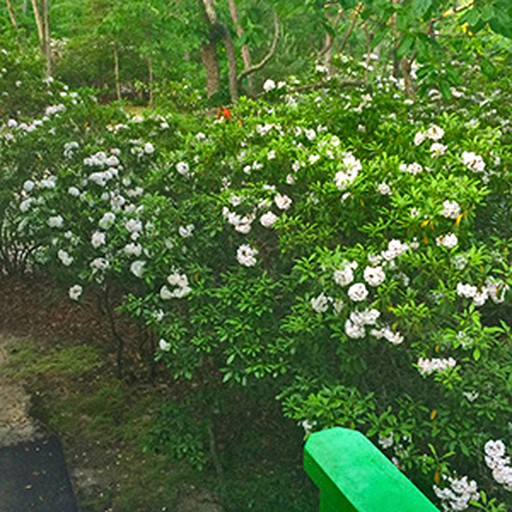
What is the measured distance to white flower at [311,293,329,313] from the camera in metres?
3.58

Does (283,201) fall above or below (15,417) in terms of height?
above

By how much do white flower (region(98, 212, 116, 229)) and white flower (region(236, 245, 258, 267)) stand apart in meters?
1.67

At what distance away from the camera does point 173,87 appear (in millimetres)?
13781

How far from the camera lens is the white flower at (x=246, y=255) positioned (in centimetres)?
416

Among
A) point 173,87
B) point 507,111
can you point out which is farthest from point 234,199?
point 173,87

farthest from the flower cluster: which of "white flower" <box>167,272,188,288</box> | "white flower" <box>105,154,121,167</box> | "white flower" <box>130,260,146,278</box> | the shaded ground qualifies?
"white flower" <box>105,154,121,167</box>

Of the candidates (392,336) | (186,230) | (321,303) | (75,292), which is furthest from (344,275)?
(75,292)

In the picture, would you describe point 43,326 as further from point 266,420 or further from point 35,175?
point 266,420

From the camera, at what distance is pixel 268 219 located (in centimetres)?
404

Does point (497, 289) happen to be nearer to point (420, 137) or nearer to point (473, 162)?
point (473, 162)

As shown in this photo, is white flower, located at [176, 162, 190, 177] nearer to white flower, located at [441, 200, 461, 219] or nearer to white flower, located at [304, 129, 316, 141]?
white flower, located at [304, 129, 316, 141]

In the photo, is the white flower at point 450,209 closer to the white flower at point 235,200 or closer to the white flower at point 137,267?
the white flower at point 235,200

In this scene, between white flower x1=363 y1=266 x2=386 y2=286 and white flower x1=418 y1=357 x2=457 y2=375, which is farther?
white flower x1=363 y1=266 x2=386 y2=286

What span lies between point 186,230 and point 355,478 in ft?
12.2
